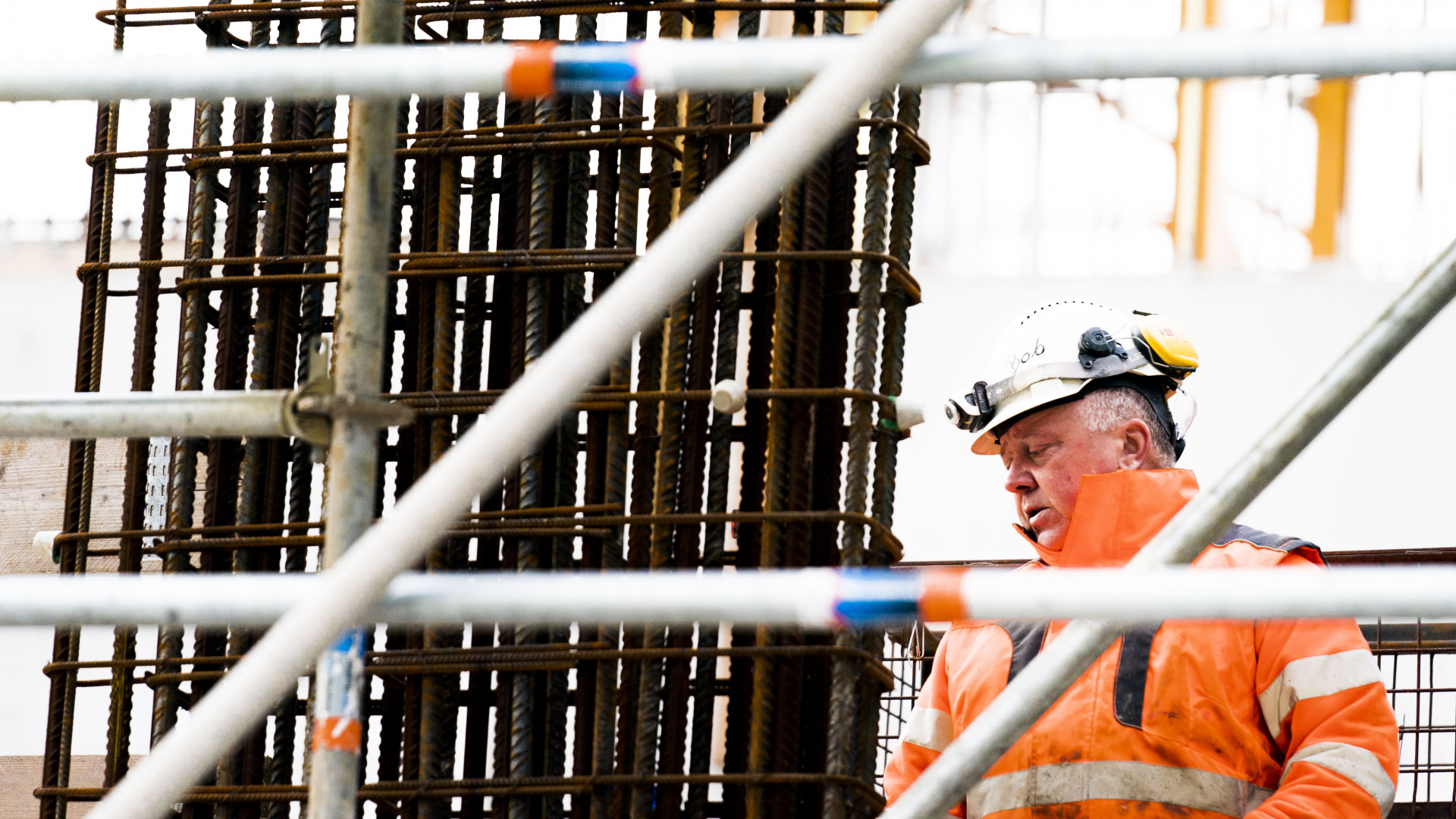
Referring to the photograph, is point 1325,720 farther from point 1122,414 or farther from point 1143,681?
point 1122,414

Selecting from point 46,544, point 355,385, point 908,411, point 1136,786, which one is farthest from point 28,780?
point 355,385

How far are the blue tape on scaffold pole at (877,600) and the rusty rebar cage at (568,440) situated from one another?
2.53m

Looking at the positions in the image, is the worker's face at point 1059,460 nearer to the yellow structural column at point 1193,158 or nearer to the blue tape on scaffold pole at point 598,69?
the blue tape on scaffold pole at point 598,69

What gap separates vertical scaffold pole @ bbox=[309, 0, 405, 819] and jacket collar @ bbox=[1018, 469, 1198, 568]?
5.56ft

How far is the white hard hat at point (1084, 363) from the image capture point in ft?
12.8

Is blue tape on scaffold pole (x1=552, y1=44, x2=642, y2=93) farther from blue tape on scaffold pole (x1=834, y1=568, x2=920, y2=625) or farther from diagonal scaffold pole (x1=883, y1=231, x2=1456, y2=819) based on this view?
diagonal scaffold pole (x1=883, y1=231, x2=1456, y2=819)

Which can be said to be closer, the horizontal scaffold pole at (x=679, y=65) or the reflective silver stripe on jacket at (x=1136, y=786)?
the horizontal scaffold pole at (x=679, y=65)

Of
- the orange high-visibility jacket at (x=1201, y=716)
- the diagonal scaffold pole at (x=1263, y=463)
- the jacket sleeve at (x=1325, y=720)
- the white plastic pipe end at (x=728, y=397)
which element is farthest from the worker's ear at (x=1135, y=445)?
the diagonal scaffold pole at (x=1263, y=463)

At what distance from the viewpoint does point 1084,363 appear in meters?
3.88

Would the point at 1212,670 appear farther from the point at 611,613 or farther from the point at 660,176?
the point at 660,176

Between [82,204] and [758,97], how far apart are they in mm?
5664

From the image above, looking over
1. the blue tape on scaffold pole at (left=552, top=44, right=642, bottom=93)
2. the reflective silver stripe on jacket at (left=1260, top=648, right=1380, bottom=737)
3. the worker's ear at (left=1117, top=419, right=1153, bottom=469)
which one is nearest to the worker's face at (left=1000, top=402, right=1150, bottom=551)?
the worker's ear at (left=1117, top=419, right=1153, bottom=469)

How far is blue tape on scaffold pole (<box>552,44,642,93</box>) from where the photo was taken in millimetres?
2111

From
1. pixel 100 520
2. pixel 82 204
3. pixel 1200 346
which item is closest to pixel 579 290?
pixel 100 520
